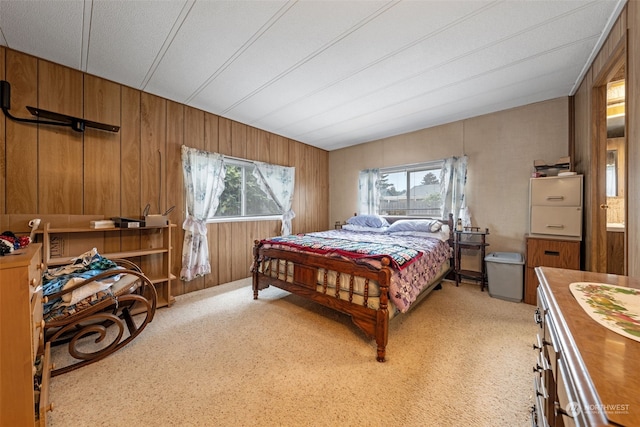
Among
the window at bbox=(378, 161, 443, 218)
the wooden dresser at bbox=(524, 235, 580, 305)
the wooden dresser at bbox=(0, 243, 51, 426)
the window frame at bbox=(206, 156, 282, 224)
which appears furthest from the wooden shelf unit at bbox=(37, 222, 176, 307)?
the wooden dresser at bbox=(524, 235, 580, 305)

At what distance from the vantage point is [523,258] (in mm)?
3125

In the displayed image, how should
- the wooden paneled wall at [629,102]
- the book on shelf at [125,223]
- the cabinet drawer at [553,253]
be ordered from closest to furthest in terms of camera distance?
1. the wooden paneled wall at [629,102]
2. the book on shelf at [125,223]
3. the cabinet drawer at [553,253]

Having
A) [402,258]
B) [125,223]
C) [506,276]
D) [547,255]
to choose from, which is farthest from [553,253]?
[125,223]

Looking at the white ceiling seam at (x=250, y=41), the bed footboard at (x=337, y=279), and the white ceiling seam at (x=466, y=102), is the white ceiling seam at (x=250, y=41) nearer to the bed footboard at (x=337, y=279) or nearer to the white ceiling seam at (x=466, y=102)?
the bed footboard at (x=337, y=279)

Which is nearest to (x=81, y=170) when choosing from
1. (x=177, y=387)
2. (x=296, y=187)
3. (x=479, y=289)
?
(x=177, y=387)

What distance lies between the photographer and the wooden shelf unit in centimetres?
236

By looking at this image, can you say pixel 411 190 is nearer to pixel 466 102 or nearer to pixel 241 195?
pixel 466 102

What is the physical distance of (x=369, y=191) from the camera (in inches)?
191

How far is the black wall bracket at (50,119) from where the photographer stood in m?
2.08

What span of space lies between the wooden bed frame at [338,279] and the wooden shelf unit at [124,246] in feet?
3.63

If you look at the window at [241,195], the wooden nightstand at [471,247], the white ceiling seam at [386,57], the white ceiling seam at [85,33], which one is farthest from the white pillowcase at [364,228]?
the white ceiling seam at [85,33]

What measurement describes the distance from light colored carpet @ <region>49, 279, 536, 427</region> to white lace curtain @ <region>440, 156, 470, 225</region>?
166cm

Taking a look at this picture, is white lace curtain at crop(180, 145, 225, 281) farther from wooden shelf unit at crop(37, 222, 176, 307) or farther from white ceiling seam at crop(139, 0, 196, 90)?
white ceiling seam at crop(139, 0, 196, 90)

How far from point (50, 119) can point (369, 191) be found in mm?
4512
